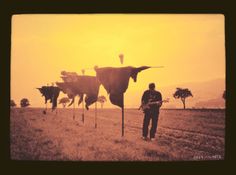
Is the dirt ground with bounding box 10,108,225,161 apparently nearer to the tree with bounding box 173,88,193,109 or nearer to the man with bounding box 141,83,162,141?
the man with bounding box 141,83,162,141

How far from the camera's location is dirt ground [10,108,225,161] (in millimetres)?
3572

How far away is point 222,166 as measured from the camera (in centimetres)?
364

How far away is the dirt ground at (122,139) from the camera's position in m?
3.57

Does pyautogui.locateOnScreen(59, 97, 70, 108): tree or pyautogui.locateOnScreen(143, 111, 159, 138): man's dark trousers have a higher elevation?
pyautogui.locateOnScreen(59, 97, 70, 108): tree

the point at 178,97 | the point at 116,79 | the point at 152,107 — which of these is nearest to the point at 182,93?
the point at 178,97

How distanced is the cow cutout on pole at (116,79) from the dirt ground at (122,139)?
0.56 feet

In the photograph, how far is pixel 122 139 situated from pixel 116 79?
770 millimetres

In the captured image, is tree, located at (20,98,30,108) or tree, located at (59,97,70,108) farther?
tree, located at (59,97,70,108)

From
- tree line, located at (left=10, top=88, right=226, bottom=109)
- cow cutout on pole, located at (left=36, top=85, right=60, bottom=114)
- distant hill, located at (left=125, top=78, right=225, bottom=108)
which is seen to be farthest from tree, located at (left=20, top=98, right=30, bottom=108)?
distant hill, located at (left=125, top=78, right=225, bottom=108)

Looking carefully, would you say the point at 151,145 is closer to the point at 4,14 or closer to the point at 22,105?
the point at 22,105

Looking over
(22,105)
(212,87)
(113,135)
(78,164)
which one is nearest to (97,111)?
(113,135)

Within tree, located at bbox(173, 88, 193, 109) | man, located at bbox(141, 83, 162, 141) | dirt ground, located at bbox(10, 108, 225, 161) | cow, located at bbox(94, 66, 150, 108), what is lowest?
dirt ground, located at bbox(10, 108, 225, 161)

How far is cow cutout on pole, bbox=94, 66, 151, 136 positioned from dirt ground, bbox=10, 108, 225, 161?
6.8 inches

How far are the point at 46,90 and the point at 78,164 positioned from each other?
3.38 feet
